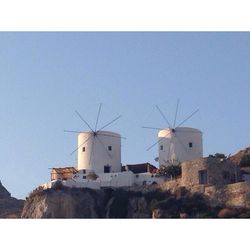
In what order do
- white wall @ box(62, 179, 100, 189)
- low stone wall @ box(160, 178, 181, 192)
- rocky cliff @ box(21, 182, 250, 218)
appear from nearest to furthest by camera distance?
1. rocky cliff @ box(21, 182, 250, 218)
2. low stone wall @ box(160, 178, 181, 192)
3. white wall @ box(62, 179, 100, 189)

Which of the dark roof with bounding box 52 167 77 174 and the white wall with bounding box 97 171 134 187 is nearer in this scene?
the white wall with bounding box 97 171 134 187

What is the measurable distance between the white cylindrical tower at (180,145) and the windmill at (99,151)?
3.00 m

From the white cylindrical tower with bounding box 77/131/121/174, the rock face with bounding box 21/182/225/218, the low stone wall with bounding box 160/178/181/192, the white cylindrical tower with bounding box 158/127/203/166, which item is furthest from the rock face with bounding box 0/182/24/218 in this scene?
the white cylindrical tower with bounding box 158/127/203/166

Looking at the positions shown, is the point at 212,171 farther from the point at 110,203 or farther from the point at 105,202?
the point at 105,202

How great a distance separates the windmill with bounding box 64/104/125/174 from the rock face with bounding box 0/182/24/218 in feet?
16.7

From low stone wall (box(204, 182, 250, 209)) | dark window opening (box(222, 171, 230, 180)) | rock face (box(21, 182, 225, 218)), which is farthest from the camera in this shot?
dark window opening (box(222, 171, 230, 180))

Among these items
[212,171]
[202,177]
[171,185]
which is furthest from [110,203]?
[212,171]

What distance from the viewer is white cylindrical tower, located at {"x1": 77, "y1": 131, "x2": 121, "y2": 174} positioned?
4628 centimetres

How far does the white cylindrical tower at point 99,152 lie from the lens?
46281 millimetres

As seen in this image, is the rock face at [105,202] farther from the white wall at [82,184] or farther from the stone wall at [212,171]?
the stone wall at [212,171]

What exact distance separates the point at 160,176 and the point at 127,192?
115 inches

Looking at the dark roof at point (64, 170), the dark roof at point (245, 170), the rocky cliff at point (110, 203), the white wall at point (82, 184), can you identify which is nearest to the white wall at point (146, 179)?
the rocky cliff at point (110, 203)

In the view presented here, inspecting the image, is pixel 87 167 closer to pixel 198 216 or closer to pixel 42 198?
pixel 42 198

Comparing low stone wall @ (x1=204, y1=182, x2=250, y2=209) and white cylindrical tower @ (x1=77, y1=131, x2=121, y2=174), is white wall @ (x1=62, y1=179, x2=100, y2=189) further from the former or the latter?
low stone wall @ (x1=204, y1=182, x2=250, y2=209)
